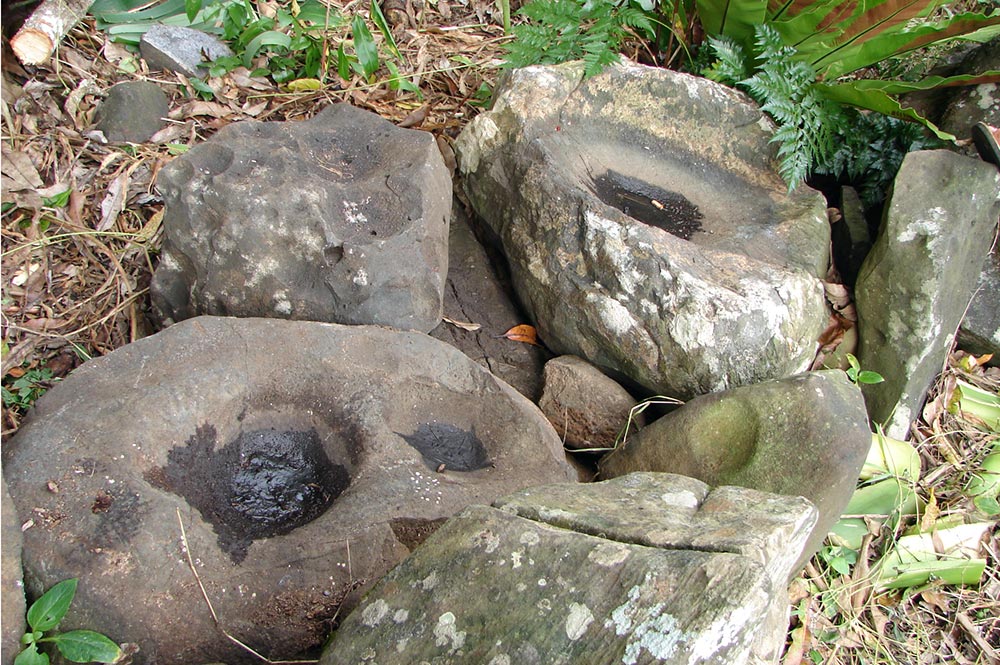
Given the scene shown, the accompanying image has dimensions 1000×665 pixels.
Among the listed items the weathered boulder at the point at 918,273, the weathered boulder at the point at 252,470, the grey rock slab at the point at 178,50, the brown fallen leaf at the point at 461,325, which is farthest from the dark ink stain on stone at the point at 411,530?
the grey rock slab at the point at 178,50

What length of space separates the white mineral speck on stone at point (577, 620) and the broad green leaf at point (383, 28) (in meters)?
2.79

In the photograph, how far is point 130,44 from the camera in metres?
3.24

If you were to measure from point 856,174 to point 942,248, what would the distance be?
559 millimetres

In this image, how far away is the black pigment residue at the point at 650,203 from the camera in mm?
2857

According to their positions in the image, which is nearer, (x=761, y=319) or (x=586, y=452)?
(x=761, y=319)

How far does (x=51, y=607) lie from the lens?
1.64 meters

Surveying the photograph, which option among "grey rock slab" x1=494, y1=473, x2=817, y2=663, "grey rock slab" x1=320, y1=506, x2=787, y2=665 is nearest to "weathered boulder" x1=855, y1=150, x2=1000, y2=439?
"grey rock slab" x1=494, y1=473, x2=817, y2=663

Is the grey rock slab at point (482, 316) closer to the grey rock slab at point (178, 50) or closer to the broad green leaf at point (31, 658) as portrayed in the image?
the grey rock slab at point (178, 50)

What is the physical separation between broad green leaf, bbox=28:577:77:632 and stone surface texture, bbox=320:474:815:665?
1.96 ft

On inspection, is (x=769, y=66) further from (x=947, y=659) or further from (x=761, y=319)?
(x=947, y=659)

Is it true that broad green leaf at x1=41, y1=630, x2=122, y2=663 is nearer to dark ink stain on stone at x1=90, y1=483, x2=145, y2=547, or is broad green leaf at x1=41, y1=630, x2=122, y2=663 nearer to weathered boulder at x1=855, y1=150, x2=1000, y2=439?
dark ink stain on stone at x1=90, y1=483, x2=145, y2=547

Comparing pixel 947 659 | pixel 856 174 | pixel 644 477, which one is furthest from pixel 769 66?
pixel 947 659

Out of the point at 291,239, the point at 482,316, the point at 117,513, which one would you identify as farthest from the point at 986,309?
the point at 117,513

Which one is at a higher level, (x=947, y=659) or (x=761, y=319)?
(x=761, y=319)
